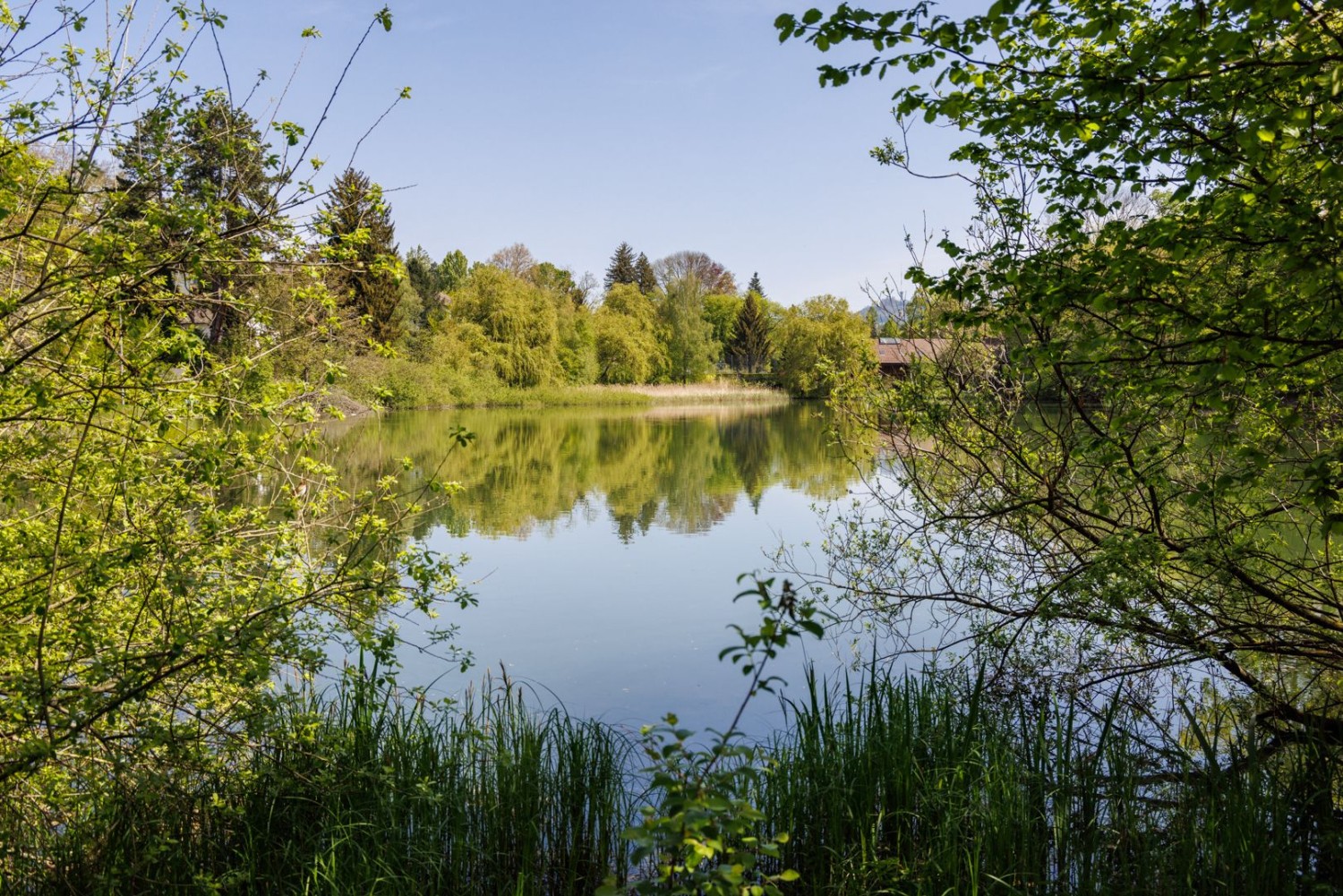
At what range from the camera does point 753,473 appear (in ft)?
68.3

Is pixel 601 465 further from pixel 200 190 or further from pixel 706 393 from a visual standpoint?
pixel 706 393

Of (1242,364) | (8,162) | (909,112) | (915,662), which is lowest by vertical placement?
(915,662)

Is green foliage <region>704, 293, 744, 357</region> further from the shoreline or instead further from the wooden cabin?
the wooden cabin

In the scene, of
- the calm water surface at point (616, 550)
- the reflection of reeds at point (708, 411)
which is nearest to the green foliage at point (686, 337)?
the reflection of reeds at point (708, 411)

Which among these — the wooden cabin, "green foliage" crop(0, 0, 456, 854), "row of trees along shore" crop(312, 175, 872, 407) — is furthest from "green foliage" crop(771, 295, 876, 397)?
"green foliage" crop(0, 0, 456, 854)

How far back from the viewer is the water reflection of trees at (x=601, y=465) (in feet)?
51.1

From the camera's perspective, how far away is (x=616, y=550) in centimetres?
1320

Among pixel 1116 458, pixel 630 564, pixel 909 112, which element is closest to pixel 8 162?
pixel 909 112

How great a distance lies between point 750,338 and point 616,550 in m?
55.4

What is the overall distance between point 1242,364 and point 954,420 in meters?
3.16

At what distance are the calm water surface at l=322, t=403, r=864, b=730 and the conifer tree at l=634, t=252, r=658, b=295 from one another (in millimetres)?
47632

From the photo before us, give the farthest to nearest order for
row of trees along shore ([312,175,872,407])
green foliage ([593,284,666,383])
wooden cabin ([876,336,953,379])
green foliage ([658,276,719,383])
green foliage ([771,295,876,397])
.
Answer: green foliage ([658,276,719,383]) < green foliage ([593,284,666,383]) < green foliage ([771,295,876,397]) < row of trees along shore ([312,175,872,407]) < wooden cabin ([876,336,953,379])

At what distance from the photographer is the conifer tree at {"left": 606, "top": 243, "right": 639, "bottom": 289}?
3031 inches

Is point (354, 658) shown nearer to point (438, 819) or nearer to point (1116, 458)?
point (438, 819)
